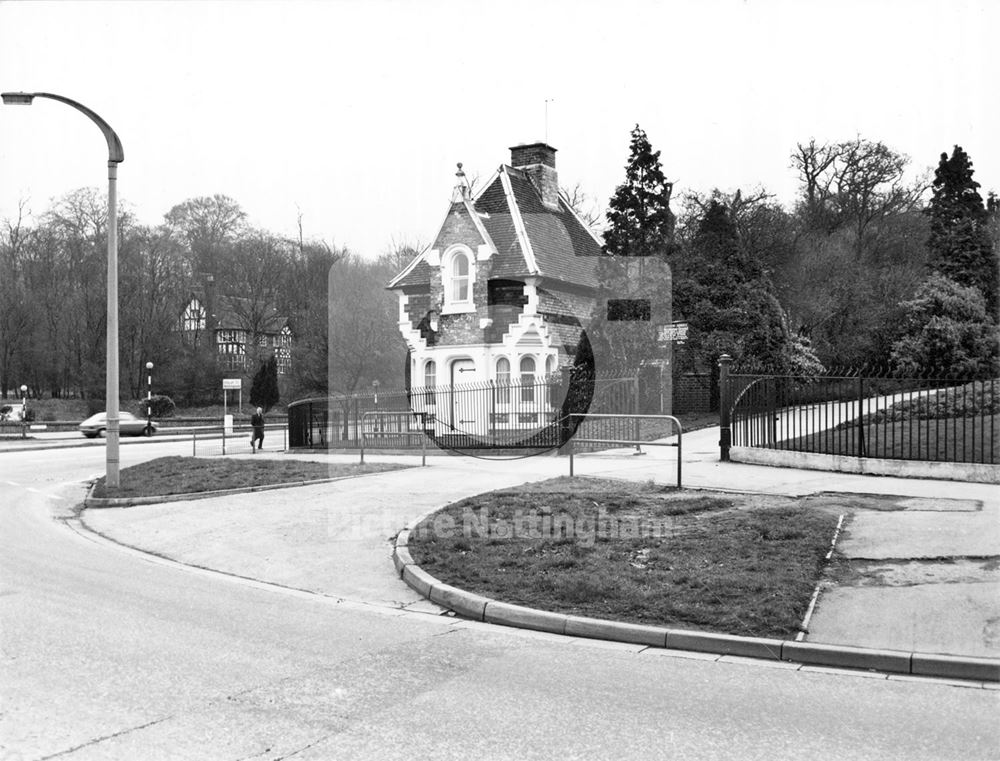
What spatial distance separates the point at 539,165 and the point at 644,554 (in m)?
29.1

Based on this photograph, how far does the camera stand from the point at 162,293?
60.5 metres

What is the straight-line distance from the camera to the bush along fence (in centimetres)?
1410

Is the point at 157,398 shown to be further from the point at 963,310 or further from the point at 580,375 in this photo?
the point at 963,310

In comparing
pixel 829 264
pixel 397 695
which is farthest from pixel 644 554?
pixel 829 264

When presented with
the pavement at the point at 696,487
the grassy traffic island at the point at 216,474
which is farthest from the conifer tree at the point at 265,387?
the pavement at the point at 696,487

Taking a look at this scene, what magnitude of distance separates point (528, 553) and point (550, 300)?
2292 centimetres

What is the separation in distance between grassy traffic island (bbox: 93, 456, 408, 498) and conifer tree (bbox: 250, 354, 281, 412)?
34021 millimetres

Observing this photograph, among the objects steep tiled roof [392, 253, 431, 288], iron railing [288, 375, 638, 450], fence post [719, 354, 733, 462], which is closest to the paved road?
fence post [719, 354, 733, 462]

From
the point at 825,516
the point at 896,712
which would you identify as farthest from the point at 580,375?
the point at 896,712

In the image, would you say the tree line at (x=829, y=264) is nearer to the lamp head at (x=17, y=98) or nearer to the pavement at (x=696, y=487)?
the pavement at (x=696, y=487)

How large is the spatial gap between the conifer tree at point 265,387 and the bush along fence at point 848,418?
40.9 metres

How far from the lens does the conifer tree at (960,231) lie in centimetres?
4212

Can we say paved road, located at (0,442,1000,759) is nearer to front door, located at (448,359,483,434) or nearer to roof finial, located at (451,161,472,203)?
front door, located at (448,359,483,434)

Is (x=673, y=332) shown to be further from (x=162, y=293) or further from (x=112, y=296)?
(x=162, y=293)
